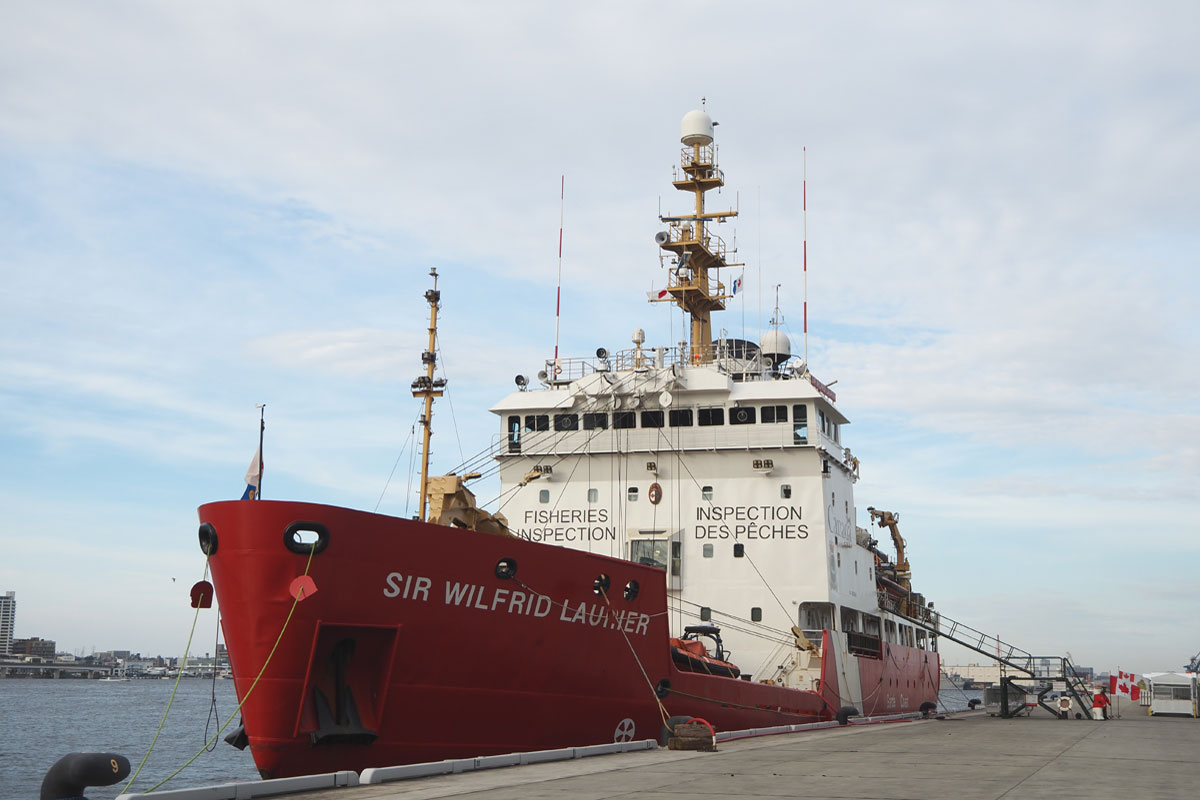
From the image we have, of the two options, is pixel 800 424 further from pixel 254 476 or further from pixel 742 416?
pixel 254 476

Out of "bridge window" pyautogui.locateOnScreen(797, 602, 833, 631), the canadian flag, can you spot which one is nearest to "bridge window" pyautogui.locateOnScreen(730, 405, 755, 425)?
"bridge window" pyautogui.locateOnScreen(797, 602, 833, 631)

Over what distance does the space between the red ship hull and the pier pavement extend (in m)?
0.95

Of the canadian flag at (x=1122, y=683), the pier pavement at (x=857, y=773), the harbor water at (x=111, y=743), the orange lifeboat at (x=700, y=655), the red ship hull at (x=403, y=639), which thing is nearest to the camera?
the pier pavement at (x=857, y=773)

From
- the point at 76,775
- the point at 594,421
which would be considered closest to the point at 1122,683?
the point at 594,421

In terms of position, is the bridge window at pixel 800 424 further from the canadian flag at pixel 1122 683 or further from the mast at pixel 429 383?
the canadian flag at pixel 1122 683

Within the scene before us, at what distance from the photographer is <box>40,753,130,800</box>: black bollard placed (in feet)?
26.5

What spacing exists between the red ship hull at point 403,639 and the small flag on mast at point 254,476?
2.16 ft

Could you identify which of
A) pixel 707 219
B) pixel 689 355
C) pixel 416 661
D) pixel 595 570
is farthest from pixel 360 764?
pixel 707 219

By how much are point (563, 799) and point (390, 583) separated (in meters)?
3.71

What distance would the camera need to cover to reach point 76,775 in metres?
8.05

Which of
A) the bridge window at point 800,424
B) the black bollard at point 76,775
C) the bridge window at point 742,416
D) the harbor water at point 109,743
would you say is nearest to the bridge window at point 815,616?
the bridge window at point 800,424

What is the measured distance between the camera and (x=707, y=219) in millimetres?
28984

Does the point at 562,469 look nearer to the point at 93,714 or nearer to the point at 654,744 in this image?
the point at 654,744

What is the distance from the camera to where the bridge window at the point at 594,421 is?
79.4 ft
